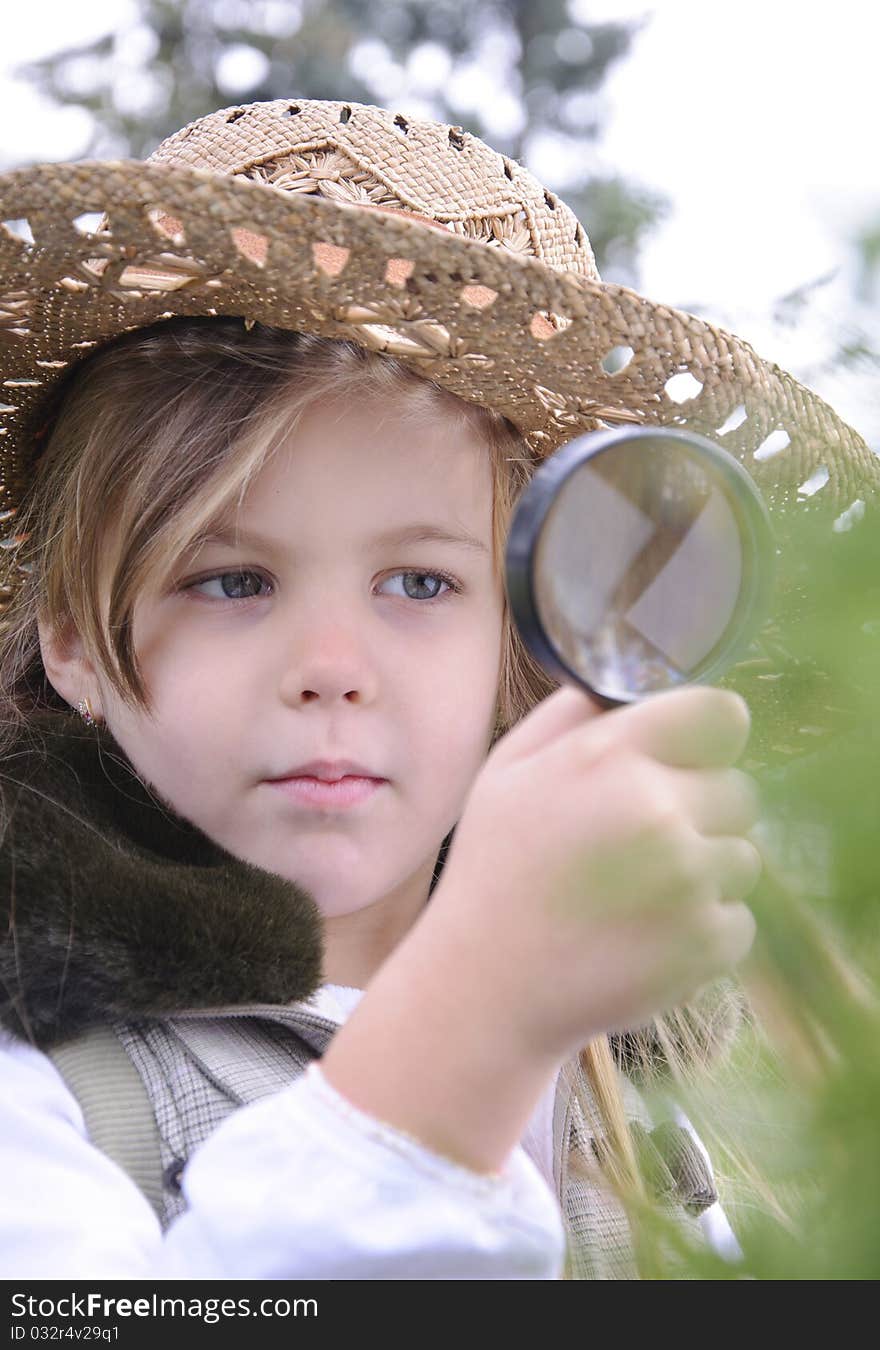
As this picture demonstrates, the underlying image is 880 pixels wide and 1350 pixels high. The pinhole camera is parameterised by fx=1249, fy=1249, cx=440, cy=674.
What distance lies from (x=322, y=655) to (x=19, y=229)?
61 centimetres

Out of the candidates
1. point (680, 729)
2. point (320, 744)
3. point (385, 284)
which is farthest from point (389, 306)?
point (680, 729)

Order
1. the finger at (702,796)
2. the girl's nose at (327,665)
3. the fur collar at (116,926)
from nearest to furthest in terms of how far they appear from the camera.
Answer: the finger at (702,796) → the fur collar at (116,926) → the girl's nose at (327,665)

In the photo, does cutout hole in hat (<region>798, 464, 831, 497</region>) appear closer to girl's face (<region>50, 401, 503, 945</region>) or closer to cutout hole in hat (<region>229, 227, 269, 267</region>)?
girl's face (<region>50, 401, 503, 945</region>)

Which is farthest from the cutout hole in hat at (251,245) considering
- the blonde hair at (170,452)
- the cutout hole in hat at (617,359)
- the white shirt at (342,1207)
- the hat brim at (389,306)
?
the white shirt at (342,1207)

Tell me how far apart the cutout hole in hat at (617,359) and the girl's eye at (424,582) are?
0.38 m

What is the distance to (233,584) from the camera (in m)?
1.73

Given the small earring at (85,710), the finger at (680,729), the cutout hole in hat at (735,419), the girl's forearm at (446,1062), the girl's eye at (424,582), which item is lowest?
the small earring at (85,710)

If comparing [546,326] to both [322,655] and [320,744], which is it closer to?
[322,655]

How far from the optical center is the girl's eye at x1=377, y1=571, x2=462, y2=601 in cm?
178

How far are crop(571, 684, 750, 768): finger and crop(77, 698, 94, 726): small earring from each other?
4.08 feet

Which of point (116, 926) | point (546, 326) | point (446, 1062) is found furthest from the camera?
point (546, 326)

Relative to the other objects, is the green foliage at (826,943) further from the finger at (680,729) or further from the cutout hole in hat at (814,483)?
the cutout hole in hat at (814,483)

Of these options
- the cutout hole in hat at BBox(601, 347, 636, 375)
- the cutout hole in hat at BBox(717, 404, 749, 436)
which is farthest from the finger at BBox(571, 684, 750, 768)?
the cutout hole in hat at BBox(717, 404, 749, 436)

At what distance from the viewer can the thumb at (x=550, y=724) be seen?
0.90 metres
